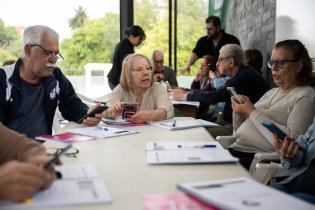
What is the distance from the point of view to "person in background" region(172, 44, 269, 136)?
328 cm

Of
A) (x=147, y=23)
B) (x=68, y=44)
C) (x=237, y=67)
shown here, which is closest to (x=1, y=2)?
(x=68, y=44)

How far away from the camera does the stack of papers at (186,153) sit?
149 cm

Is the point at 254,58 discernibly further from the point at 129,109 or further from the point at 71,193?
the point at 71,193

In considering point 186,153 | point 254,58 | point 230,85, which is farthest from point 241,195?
point 254,58

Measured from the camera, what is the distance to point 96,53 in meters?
6.43

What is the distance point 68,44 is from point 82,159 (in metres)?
4.80

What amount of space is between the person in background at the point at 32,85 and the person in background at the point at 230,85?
4.42ft

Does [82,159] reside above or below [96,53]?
below

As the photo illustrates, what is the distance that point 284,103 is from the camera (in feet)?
7.69

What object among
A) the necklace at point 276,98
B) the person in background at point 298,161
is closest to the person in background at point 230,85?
the necklace at point 276,98

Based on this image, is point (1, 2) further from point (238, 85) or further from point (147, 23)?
point (238, 85)

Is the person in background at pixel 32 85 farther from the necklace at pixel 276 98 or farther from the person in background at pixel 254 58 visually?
the person in background at pixel 254 58

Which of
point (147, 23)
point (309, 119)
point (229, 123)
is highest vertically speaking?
point (147, 23)

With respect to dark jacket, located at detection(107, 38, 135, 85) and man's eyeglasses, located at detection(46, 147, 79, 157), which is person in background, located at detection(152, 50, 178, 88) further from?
man's eyeglasses, located at detection(46, 147, 79, 157)
